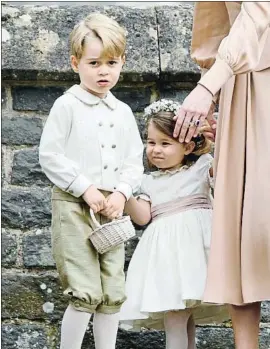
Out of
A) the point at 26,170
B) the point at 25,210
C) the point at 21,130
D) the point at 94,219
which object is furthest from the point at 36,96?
the point at 94,219

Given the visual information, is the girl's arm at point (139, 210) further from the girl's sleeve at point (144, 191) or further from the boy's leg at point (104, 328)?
the boy's leg at point (104, 328)

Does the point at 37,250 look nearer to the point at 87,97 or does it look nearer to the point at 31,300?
the point at 31,300

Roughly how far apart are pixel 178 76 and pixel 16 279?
113 cm

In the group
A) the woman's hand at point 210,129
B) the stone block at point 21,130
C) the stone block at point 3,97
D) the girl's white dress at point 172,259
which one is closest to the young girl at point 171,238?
the girl's white dress at point 172,259

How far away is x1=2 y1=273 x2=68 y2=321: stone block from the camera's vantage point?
468 cm

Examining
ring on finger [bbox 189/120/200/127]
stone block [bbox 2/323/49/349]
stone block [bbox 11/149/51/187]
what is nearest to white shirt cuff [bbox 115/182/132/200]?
ring on finger [bbox 189/120/200/127]

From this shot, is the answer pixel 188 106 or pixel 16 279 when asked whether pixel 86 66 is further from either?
pixel 16 279

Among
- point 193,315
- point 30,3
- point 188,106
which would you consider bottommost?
point 193,315

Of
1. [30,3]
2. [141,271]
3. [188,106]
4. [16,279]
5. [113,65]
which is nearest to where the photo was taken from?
[188,106]

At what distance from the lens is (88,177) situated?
3.99 metres

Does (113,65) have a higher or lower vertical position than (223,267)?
higher

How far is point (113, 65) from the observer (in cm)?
402

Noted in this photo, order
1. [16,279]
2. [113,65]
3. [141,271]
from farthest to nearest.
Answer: [16,279]
[141,271]
[113,65]

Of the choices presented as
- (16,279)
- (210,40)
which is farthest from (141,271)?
(210,40)
